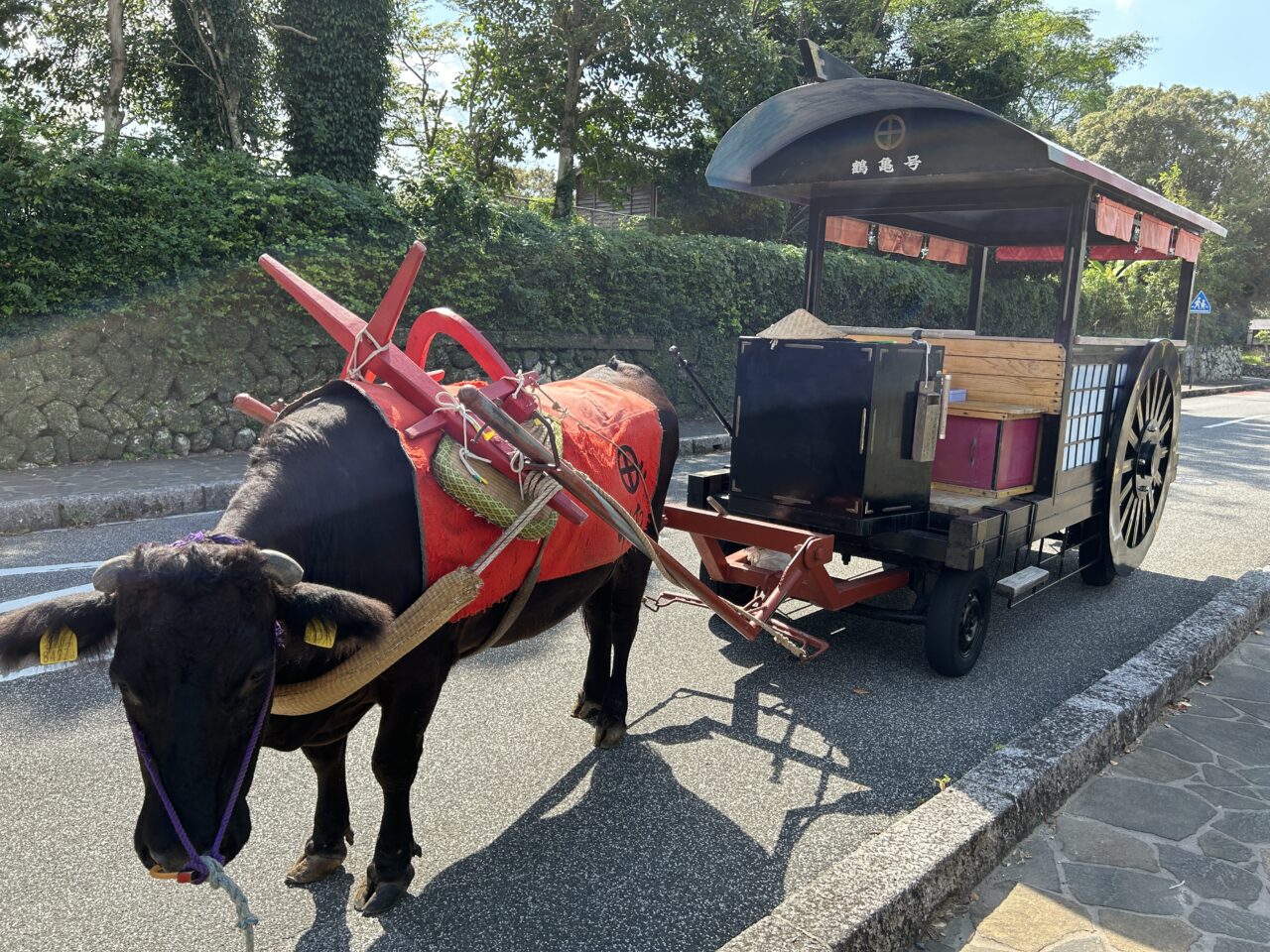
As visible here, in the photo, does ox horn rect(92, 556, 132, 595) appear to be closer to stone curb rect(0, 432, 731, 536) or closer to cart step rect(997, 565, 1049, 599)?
cart step rect(997, 565, 1049, 599)

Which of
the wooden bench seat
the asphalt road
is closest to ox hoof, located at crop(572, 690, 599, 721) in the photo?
the asphalt road

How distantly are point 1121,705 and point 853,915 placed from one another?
1.88m

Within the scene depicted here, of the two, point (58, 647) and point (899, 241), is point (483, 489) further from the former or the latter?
point (899, 241)

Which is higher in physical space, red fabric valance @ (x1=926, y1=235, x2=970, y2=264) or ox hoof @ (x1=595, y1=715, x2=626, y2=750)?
red fabric valance @ (x1=926, y1=235, x2=970, y2=264)

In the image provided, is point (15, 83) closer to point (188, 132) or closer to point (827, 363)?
point (188, 132)

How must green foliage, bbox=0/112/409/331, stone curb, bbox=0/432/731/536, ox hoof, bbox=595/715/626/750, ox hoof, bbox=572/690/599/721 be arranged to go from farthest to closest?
green foliage, bbox=0/112/409/331 < stone curb, bbox=0/432/731/536 < ox hoof, bbox=572/690/599/721 < ox hoof, bbox=595/715/626/750

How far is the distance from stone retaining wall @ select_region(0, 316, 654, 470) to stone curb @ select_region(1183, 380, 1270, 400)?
78.3 feet

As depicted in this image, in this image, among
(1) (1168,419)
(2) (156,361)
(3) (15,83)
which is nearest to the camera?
(1) (1168,419)

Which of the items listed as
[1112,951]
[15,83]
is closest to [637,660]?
[1112,951]

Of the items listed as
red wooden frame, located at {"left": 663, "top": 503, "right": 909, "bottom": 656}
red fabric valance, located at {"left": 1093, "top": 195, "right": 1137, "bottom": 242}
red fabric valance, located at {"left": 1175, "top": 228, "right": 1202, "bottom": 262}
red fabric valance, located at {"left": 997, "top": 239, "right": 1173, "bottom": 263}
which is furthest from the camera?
red fabric valance, located at {"left": 997, "top": 239, "right": 1173, "bottom": 263}

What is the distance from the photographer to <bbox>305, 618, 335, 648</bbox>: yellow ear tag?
182 centimetres

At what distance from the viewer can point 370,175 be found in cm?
1157

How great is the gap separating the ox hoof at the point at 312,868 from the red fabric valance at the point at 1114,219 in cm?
455

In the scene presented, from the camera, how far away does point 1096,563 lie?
5781 mm
